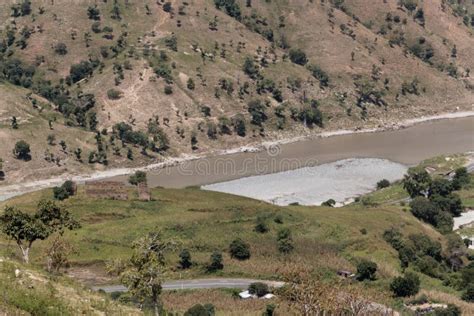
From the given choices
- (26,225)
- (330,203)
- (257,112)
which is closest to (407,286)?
(26,225)

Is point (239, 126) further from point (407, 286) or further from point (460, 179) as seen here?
point (407, 286)

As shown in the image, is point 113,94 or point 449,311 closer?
point 449,311

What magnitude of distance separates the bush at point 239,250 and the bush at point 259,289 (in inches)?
404

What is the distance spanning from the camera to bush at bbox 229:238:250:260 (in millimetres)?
75375

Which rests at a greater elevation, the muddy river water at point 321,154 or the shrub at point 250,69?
the shrub at point 250,69

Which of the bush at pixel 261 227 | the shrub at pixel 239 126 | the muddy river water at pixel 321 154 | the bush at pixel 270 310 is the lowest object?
the muddy river water at pixel 321 154

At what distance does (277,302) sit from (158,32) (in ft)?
507

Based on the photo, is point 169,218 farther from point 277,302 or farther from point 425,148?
point 425,148

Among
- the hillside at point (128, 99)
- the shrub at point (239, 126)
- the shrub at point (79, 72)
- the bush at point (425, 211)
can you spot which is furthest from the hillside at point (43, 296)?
the shrub at point (79, 72)

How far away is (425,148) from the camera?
174m

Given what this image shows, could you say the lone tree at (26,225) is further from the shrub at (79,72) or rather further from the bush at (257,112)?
the shrub at (79,72)

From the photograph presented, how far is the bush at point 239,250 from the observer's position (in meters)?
75.4

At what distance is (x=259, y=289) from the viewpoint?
6462 centimetres

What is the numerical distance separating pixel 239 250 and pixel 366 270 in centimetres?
1470
